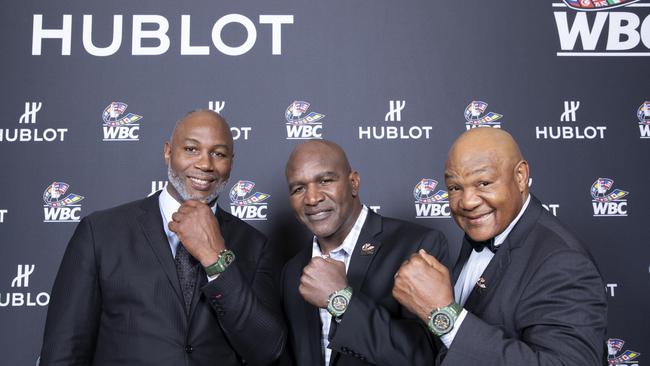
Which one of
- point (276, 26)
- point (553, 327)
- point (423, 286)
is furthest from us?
point (276, 26)

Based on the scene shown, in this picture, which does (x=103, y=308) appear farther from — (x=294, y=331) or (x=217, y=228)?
(x=294, y=331)

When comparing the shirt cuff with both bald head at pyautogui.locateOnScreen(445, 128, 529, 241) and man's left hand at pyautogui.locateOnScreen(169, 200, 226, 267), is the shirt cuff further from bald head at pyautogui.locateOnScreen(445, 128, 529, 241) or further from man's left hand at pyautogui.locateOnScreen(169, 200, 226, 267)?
man's left hand at pyautogui.locateOnScreen(169, 200, 226, 267)

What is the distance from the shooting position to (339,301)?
178 centimetres

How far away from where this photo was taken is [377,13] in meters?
3.37

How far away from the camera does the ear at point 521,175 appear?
68.9 inches

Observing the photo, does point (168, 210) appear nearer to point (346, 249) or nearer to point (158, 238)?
point (158, 238)

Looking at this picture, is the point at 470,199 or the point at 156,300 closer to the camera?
the point at 470,199

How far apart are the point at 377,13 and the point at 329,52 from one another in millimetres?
353

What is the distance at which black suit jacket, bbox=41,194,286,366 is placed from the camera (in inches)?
75.0

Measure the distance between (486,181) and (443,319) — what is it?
44 cm

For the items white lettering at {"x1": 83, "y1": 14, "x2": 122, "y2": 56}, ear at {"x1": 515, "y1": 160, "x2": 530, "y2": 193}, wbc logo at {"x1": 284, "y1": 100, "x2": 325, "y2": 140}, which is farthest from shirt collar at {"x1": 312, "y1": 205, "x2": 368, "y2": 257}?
white lettering at {"x1": 83, "y1": 14, "x2": 122, "y2": 56}

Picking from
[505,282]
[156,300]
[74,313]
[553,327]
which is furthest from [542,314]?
[74,313]

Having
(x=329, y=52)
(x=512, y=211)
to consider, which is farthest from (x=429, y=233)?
(x=329, y=52)

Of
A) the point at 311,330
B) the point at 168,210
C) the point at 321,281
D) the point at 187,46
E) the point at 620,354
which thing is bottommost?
the point at 620,354
